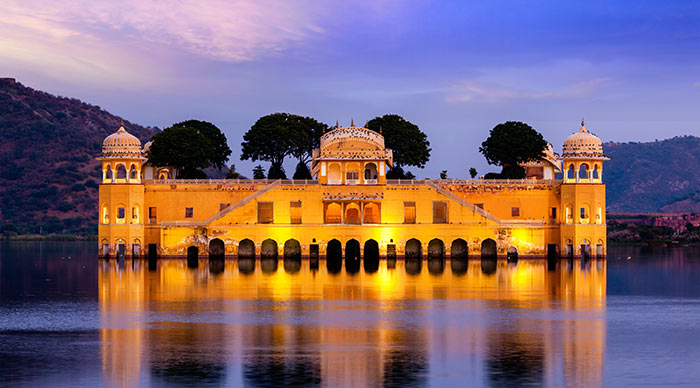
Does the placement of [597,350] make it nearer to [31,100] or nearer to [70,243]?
[70,243]

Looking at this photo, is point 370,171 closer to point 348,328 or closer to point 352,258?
point 352,258

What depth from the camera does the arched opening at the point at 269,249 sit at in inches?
→ 3268

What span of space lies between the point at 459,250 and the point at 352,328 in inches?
1841

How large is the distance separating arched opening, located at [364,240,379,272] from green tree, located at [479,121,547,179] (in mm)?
13320

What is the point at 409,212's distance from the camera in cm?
7894

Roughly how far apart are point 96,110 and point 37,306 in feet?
469

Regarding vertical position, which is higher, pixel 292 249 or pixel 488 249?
pixel 292 249

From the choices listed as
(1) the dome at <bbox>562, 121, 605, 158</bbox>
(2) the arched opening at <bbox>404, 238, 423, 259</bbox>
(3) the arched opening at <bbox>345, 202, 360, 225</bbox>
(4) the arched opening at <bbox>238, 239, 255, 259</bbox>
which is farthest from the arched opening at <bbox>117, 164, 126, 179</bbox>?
(1) the dome at <bbox>562, 121, 605, 158</bbox>

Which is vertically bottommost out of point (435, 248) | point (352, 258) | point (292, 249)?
point (352, 258)

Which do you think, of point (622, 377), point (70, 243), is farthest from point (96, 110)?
point (622, 377)

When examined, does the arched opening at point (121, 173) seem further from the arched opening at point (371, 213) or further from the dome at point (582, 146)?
the dome at point (582, 146)

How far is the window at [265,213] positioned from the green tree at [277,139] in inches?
507

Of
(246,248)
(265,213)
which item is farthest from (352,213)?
(265,213)

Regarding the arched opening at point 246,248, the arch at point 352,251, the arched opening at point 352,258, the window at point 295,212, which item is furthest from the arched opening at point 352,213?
the arched opening at point 246,248
